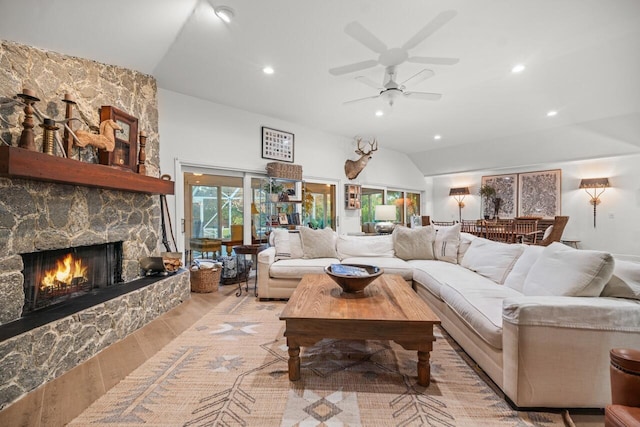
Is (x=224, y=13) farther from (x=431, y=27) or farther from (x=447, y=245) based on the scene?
(x=447, y=245)

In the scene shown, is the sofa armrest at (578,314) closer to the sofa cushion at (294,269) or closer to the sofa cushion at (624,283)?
the sofa cushion at (624,283)

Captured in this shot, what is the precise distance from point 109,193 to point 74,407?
6.45 feet

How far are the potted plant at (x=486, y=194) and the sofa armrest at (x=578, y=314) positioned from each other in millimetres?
6339

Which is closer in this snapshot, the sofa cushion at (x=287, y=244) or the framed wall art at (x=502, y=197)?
the sofa cushion at (x=287, y=244)

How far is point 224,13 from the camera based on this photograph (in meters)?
2.32

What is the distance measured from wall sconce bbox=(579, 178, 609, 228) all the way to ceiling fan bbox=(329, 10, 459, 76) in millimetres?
5100

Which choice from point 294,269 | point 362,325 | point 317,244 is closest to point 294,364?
point 362,325

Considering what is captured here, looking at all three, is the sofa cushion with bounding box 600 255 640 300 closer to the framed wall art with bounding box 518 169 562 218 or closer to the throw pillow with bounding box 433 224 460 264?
the throw pillow with bounding box 433 224 460 264

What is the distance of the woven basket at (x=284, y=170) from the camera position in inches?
185

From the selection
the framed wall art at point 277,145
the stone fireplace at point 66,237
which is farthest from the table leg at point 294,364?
the framed wall art at point 277,145

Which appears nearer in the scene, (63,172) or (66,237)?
(63,172)

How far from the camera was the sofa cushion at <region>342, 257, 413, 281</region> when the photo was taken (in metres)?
3.35

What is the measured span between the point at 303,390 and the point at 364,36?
2940mm

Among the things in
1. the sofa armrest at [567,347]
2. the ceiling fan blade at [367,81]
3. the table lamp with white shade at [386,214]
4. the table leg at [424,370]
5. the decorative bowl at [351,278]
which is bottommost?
the table leg at [424,370]
